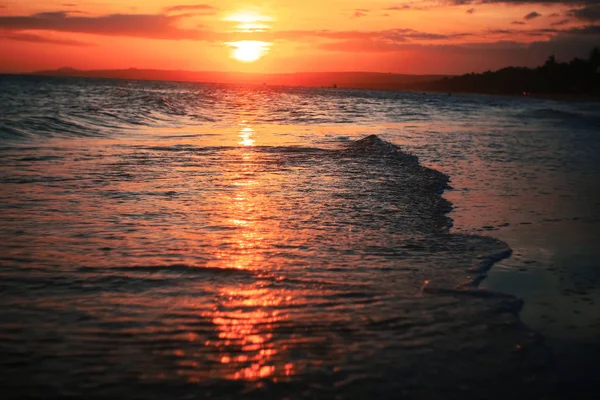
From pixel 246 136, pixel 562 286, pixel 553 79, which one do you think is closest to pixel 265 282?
pixel 562 286

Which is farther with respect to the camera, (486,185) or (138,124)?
(138,124)

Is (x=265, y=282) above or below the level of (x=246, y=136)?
below

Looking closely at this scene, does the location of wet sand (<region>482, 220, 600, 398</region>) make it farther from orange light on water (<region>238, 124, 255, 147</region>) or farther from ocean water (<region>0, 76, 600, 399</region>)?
orange light on water (<region>238, 124, 255, 147</region>)

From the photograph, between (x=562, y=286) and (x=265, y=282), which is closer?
(x=265, y=282)

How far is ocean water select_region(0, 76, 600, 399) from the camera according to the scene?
3.11 meters

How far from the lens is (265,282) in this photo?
4516 millimetres

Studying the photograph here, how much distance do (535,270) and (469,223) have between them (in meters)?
1.80

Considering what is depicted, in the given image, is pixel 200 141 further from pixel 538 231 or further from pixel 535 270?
pixel 535 270

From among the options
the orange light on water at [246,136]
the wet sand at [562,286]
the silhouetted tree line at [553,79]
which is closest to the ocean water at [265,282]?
the wet sand at [562,286]

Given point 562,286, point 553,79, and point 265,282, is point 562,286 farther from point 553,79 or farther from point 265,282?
point 553,79

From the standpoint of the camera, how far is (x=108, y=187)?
8.40 meters

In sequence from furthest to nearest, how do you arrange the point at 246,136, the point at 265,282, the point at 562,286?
the point at 246,136 < the point at 562,286 < the point at 265,282

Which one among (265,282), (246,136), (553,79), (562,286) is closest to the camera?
(265,282)

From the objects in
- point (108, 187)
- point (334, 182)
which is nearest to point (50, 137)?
point (108, 187)
